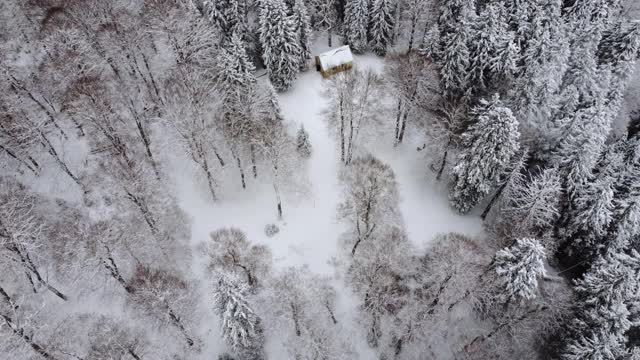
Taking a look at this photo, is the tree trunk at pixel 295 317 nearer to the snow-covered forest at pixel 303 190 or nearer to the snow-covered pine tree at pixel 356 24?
the snow-covered forest at pixel 303 190

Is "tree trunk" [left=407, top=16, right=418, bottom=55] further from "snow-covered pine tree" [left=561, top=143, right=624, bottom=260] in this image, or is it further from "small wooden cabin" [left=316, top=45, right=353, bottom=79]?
"snow-covered pine tree" [left=561, top=143, right=624, bottom=260]

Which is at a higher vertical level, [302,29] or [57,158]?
[302,29]

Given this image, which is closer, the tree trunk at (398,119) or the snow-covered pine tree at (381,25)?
the tree trunk at (398,119)

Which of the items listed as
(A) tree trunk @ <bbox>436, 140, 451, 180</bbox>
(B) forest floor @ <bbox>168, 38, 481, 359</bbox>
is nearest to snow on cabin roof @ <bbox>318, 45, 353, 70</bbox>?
(B) forest floor @ <bbox>168, 38, 481, 359</bbox>

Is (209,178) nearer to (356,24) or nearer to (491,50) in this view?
(356,24)

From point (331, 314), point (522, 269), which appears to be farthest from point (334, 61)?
point (522, 269)

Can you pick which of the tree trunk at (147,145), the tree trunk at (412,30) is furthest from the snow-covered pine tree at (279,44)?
the tree trunk at (412,30)
